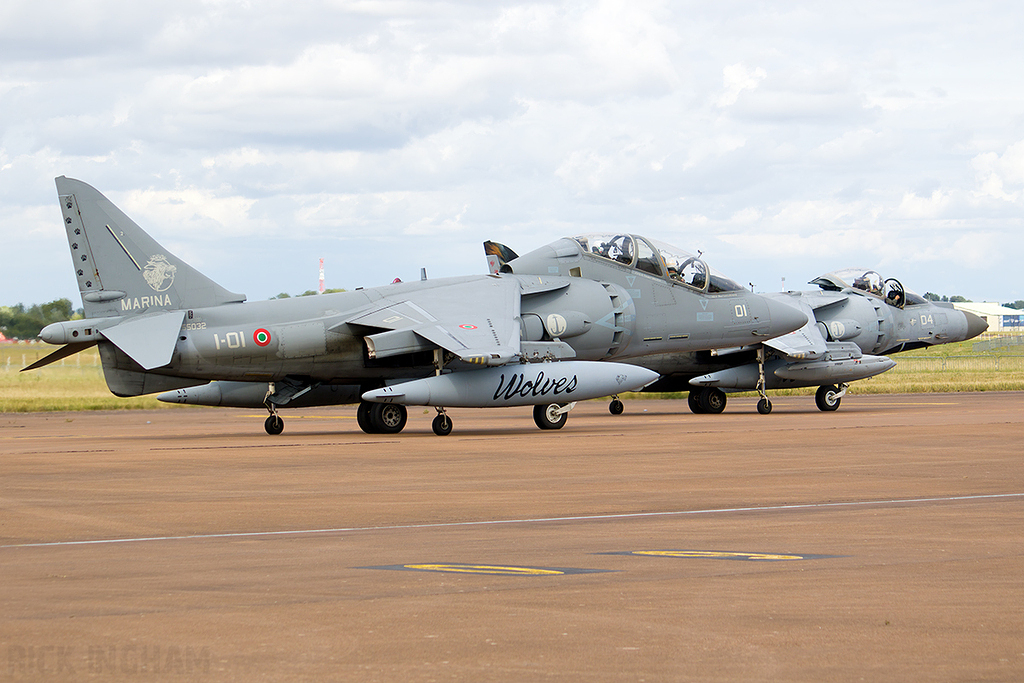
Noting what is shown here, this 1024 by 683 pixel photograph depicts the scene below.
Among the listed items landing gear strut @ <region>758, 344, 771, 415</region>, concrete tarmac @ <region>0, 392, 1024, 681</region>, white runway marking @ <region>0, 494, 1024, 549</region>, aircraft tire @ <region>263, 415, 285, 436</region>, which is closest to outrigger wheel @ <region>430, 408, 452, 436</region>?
aircraft tire @ <region>263, 415, 285, 436</region>

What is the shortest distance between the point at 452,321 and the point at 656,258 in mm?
6149

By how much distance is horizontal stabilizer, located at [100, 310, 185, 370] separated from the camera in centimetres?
2164

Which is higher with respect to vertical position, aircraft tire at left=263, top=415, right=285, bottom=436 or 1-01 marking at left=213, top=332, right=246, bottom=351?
1-01 marking at left=213, top=332, right=246, bottom=351

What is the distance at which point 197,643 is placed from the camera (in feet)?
19.6

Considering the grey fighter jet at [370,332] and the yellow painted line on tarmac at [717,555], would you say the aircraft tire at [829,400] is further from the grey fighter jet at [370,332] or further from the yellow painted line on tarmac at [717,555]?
the yellow painted line on tarmac at [717,555]

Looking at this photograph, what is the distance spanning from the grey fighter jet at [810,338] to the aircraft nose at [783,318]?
20 cm

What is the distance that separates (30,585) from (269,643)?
2.52 meters

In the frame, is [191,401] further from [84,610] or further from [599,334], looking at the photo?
[84,610]

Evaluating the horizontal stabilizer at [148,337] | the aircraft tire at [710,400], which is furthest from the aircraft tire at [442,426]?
the aircraft tire at [710,400]

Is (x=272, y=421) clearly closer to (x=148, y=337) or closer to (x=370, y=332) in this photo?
(x=370, y=332)

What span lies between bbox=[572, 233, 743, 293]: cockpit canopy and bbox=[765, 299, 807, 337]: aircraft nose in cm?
144

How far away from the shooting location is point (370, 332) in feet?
79.2

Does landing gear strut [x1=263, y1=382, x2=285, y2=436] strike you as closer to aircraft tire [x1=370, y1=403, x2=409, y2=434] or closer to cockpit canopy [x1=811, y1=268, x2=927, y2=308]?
aircraft tire [x1=370, y1=403, x2=409, y2=434]

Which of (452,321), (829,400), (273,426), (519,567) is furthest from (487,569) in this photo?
(829,400)
